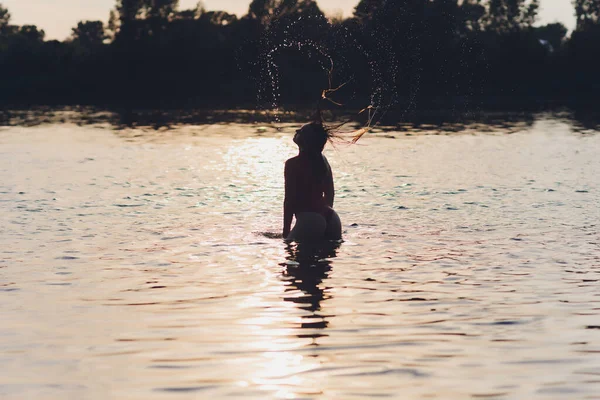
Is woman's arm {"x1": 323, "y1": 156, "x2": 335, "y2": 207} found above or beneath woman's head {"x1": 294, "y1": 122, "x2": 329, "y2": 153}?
beneath

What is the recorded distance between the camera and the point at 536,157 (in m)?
27.3

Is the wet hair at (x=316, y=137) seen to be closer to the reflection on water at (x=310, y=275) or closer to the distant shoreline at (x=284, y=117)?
the reflection on water at (x=310, y=275)

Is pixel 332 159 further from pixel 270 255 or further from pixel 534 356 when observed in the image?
pixel 534 356

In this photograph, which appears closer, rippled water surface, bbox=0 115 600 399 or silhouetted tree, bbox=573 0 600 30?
rippled water surface, bbox=0 115 600 399

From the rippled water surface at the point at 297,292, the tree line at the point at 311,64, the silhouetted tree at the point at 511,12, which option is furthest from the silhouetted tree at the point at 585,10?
the rippled water surface at the point at 297,292

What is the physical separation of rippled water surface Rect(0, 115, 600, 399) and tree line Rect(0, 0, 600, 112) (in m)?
35.0

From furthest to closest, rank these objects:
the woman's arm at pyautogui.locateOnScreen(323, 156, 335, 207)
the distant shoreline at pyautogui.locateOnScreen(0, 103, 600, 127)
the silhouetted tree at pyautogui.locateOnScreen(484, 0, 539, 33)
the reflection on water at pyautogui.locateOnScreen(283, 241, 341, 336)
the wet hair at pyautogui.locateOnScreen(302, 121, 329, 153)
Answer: the silhouetted tree at pyautogui.locateOnScreen(484, 0, 539, 33) → the distant shoreline at pyautogui.locateOnScreen(0, 103, 600, 127) → the woman's arm at pyautogui.locateOnScreen(323, 156, 335, 207) → the wet hair at pyautogui.locateOnScreen(302, 121, 329, 153) → the reflection on water at pyautogui.locateOnScreen(283, 241, 341, 336)

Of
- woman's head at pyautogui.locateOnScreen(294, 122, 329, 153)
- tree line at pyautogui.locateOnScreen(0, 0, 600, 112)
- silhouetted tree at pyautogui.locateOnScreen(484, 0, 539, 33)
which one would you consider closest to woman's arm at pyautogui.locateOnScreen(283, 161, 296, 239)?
woman's head at pyautogui.locateOnScreen(294, 122, 329, 153)

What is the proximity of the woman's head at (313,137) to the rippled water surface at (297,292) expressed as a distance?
1322mm

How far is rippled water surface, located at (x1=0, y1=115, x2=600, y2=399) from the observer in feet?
20.6

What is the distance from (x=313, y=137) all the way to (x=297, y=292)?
10.4 ft

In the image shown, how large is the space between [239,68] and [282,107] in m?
17.9

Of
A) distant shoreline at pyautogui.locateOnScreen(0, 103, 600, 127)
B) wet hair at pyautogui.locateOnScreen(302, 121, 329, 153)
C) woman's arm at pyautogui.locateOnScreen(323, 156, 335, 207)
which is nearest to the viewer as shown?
wet hair at pyautogui.locateOnScreen(302, 121, 329, 153)

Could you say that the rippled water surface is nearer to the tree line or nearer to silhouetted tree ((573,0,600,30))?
the tree line
